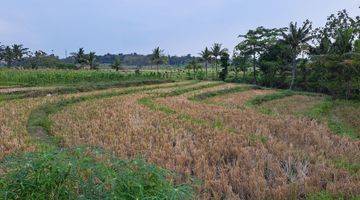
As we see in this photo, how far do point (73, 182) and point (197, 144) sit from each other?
7.03 meters

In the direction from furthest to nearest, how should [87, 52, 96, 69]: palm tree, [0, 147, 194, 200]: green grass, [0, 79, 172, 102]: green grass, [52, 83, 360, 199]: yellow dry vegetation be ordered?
1. [87, 52, 96, 69]: palm tree
2. [0, 79, 172, 102]: green grass
3. [52, 83, 360, 199]: yellow dry vegetation
4. [0, 147, 194, 200]: green grass

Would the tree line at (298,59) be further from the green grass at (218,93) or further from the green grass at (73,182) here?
the green grass at (73,182)

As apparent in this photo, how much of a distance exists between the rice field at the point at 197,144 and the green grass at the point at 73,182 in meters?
0.03

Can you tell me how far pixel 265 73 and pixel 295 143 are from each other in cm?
3816

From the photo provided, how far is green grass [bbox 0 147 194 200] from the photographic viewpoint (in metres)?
4.36

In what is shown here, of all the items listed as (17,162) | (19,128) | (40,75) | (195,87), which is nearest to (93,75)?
(40,75)

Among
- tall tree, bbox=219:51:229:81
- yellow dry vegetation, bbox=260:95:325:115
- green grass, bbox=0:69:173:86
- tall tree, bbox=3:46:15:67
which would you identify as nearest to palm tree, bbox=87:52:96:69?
tall tree, bbox=3:46:15:67

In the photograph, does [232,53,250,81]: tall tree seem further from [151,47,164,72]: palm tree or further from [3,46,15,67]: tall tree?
[3,46,15,67]: tall tree

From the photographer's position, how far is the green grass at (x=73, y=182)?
436 centimetres

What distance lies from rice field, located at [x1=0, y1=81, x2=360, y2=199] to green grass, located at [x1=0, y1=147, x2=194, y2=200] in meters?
0.03

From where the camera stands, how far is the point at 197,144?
1144cm

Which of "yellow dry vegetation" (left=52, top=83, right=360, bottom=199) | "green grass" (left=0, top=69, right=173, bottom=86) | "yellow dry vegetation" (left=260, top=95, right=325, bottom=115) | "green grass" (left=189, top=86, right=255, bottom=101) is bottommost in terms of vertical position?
"yellow dry vegetation" (left=260, top=95, right=325, bottom=115)

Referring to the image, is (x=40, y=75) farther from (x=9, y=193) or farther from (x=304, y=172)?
(x=9, y=193)

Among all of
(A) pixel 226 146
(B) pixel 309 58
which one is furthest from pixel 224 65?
(A) pixel 226 146
